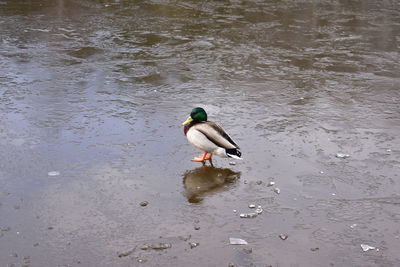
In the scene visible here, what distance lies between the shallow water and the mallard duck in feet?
0.56

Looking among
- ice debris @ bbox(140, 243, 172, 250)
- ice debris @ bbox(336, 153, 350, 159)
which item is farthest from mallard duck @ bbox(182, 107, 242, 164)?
ice debris @ bbox(140, 243, 172, 250)

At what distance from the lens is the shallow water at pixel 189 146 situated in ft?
14.0

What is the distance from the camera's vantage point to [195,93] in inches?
299

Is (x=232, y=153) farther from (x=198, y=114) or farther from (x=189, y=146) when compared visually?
(x=189, y=146)

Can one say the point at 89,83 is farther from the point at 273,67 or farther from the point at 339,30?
the point at 339,30

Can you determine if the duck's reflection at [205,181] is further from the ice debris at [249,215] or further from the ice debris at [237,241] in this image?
the ice debris at [237,241]

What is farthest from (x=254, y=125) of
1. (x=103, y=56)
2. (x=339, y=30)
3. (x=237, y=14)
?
(x=237, y=14)

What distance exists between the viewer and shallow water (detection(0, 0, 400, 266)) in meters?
4.25

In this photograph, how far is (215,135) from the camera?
5398mm

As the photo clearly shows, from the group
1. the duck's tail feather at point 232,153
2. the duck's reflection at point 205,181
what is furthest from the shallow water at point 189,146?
the duck's tail feather at point 232,153

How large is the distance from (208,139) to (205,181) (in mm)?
406

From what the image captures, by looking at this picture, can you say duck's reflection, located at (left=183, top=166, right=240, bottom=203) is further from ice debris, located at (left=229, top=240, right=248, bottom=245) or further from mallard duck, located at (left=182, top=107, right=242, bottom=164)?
ice debris, located at (left=229, top=240, right=248, bottom=245)

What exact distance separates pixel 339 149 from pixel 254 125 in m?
0.99

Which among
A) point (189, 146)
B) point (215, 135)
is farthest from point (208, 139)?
point (189, 146)
